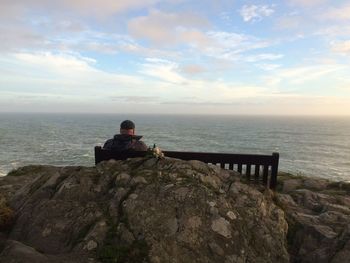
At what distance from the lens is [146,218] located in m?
6.80

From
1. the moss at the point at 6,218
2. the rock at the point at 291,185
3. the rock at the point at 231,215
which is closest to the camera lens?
the rock at the point at 231,215

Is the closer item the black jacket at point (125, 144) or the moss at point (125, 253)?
the moss at point (125, 253)

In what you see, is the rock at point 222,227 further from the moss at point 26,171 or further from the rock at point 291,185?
the moss at point 26,171

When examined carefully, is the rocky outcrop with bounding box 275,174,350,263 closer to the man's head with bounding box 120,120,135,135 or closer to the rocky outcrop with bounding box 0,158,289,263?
the rocky outcrop with bounding box 0,158,289,263

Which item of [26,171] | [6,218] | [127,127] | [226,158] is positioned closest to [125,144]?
[127,127]

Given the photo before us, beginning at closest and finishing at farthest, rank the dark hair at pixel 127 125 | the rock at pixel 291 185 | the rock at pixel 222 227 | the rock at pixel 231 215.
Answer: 1. the rock at pixel 222 227
2. the rock at pixel 231 215
3. the dark hair at pixel 127 125
4. the rock at pixel 291 185

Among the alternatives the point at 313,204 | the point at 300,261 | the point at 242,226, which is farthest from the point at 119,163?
A: the point at 313,204

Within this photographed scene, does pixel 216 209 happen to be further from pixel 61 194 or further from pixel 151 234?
pixel 61 194

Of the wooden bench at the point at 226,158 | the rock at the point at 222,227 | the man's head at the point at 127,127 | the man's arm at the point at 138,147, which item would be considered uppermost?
the man's head at the point at 127,127

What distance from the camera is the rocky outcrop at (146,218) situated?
6293mm

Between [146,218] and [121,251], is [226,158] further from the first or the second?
[121,251]

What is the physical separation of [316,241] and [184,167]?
325cm

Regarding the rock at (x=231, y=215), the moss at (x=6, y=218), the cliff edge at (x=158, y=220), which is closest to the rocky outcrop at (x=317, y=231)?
the cliff edge at (x=158, y=220)

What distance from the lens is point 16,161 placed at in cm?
4888
